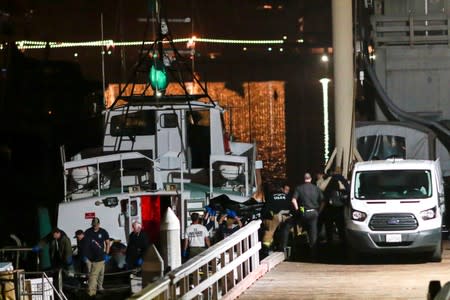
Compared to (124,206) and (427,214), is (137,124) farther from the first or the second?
(427,214)

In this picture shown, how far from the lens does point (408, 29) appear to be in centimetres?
3528

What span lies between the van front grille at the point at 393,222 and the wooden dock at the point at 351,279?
77 centimetres

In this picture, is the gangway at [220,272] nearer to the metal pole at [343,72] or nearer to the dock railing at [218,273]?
the dock railing at [218,273]

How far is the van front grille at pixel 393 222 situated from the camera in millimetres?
20781

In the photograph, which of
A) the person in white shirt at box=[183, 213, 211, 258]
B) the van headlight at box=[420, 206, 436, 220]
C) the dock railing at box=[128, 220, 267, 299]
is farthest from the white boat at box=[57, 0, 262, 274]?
the dock railing at box=[128, 220, 267, 299]

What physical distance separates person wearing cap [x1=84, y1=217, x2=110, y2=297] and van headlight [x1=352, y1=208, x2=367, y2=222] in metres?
5.53

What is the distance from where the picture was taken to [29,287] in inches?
811

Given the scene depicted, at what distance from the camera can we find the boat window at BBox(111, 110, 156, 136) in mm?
28041

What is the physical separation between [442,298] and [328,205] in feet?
49.8

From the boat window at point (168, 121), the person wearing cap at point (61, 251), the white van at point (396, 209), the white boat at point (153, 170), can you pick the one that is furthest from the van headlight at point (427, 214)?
the boat window at point (168, 121)

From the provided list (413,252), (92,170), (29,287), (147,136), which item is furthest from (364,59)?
(29,287)

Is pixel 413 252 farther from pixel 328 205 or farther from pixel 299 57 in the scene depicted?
pixel 299 57

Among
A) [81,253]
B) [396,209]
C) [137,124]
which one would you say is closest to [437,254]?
[396,209]

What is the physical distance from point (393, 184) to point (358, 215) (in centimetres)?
123
